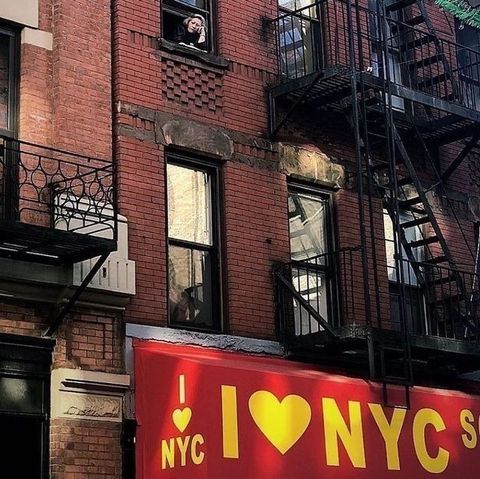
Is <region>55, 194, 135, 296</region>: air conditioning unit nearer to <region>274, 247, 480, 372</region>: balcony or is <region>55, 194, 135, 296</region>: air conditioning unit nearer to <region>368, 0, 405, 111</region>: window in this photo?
<region>274, 247, 480, 372</region>: balcony

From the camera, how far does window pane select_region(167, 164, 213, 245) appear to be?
45.6ft

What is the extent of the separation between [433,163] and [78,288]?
6.45 meters

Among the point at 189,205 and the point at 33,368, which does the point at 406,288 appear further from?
the point at 33,368

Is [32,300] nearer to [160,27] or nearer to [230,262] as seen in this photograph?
[230,262]

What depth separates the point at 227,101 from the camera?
1455 cm

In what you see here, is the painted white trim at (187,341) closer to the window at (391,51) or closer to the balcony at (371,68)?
the balcony at (371,68)

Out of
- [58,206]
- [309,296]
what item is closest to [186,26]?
[309,296]

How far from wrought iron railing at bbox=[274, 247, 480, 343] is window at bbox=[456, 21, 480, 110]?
2928 mm

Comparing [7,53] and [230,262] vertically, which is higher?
[7,53]

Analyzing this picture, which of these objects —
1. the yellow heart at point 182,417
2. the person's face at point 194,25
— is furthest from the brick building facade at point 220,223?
the person's face at point 194,25

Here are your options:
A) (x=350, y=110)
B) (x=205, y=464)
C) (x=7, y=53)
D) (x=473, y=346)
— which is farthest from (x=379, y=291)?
(x=7, y=53)

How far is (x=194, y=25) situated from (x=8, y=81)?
9.51ft

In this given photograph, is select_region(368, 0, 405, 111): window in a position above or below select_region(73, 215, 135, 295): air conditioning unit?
above

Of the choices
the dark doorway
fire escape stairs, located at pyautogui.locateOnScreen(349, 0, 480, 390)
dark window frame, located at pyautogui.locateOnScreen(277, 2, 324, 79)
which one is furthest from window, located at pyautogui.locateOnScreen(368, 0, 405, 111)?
the dark doorway
